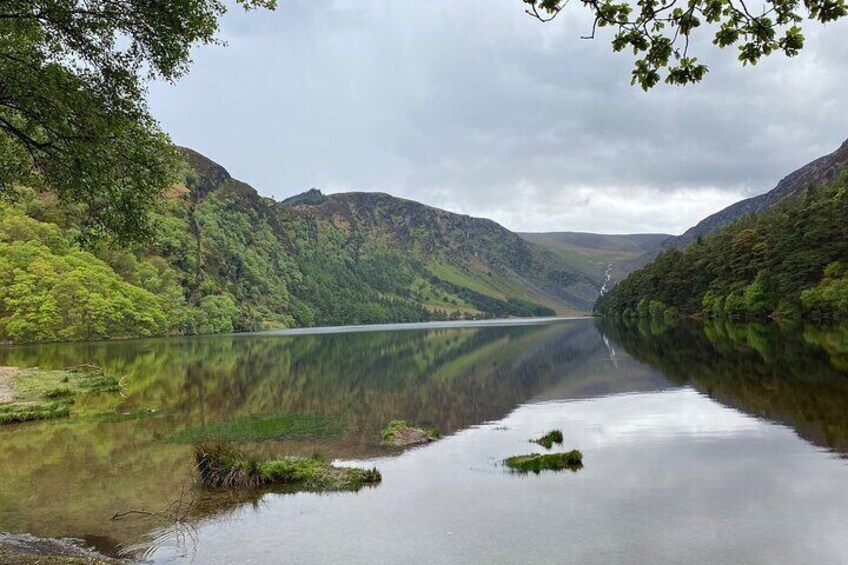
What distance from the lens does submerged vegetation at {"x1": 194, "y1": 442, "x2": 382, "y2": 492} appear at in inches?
814

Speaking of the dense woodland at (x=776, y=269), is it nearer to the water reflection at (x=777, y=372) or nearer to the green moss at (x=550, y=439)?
the water reflection at (x=777, y=372)

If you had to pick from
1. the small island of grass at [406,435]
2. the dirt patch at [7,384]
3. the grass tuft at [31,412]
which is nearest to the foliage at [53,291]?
the dirt patch at [7,384]

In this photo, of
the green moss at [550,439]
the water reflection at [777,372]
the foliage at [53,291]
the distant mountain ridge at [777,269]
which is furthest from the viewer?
the foliage at [53,291]

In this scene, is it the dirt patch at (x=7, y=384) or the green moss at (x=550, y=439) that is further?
the dirt patch at (x=7, y=384)

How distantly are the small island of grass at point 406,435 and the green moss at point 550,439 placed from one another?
204 inches

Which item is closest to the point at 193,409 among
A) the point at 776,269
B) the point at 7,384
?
the point at 7,384

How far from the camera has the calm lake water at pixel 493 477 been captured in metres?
14.4

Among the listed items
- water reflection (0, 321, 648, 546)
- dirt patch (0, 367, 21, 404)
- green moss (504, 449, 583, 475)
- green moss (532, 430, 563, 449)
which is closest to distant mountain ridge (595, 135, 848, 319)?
water reflection (0, 321, 648, 546)

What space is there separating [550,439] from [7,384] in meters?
43.7

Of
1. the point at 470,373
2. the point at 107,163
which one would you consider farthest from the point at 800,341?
the point at 107,163

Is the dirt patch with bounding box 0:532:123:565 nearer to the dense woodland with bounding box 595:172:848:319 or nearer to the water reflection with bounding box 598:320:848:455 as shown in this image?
the water reflection with bounding box 598:320:848:455

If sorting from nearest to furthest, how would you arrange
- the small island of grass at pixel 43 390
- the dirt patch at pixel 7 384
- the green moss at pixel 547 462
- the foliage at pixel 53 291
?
the green moss at pixel 547 462 < the small island of grass at pixel 43 390 < the dirt patch at pixel 7 384 < the foliage at pixel 53 291

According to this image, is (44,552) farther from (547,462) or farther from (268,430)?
(268,430)

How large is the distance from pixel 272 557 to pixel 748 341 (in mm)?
65595
